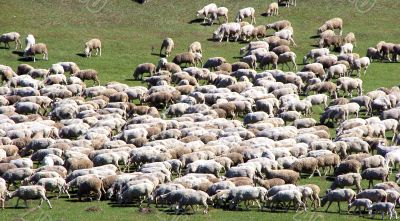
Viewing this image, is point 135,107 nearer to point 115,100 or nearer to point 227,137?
point 115,100

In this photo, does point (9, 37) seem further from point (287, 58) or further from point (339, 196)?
point (339, 196)

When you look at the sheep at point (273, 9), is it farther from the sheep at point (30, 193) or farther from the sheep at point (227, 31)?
the sheep at point (30, 193)

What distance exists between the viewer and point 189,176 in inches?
1460

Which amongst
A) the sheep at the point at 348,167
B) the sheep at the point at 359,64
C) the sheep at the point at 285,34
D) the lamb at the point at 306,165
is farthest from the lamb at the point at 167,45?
the sheep at the point at 348,167

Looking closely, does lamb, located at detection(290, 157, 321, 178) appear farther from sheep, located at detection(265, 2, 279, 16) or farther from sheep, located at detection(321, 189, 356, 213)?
sheep, located at detection(265, 2, 279, 16)

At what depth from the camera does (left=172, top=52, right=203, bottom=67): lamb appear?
192ft

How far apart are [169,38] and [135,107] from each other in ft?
46.1

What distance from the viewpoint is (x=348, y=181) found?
36.4 m

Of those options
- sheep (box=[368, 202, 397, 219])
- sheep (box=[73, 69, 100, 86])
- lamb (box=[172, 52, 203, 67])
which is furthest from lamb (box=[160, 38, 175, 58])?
sheep (box=[368, 202, 397, 219])

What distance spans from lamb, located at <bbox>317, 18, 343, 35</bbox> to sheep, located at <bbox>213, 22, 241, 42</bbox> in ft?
17.9

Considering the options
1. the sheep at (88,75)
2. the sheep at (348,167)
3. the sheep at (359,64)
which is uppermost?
the sheep at (359,64)

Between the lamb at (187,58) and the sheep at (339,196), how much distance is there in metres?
24.8

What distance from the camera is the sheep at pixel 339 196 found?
3484cm

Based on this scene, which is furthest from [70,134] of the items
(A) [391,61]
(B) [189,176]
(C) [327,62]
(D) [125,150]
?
(A) [391,61]
